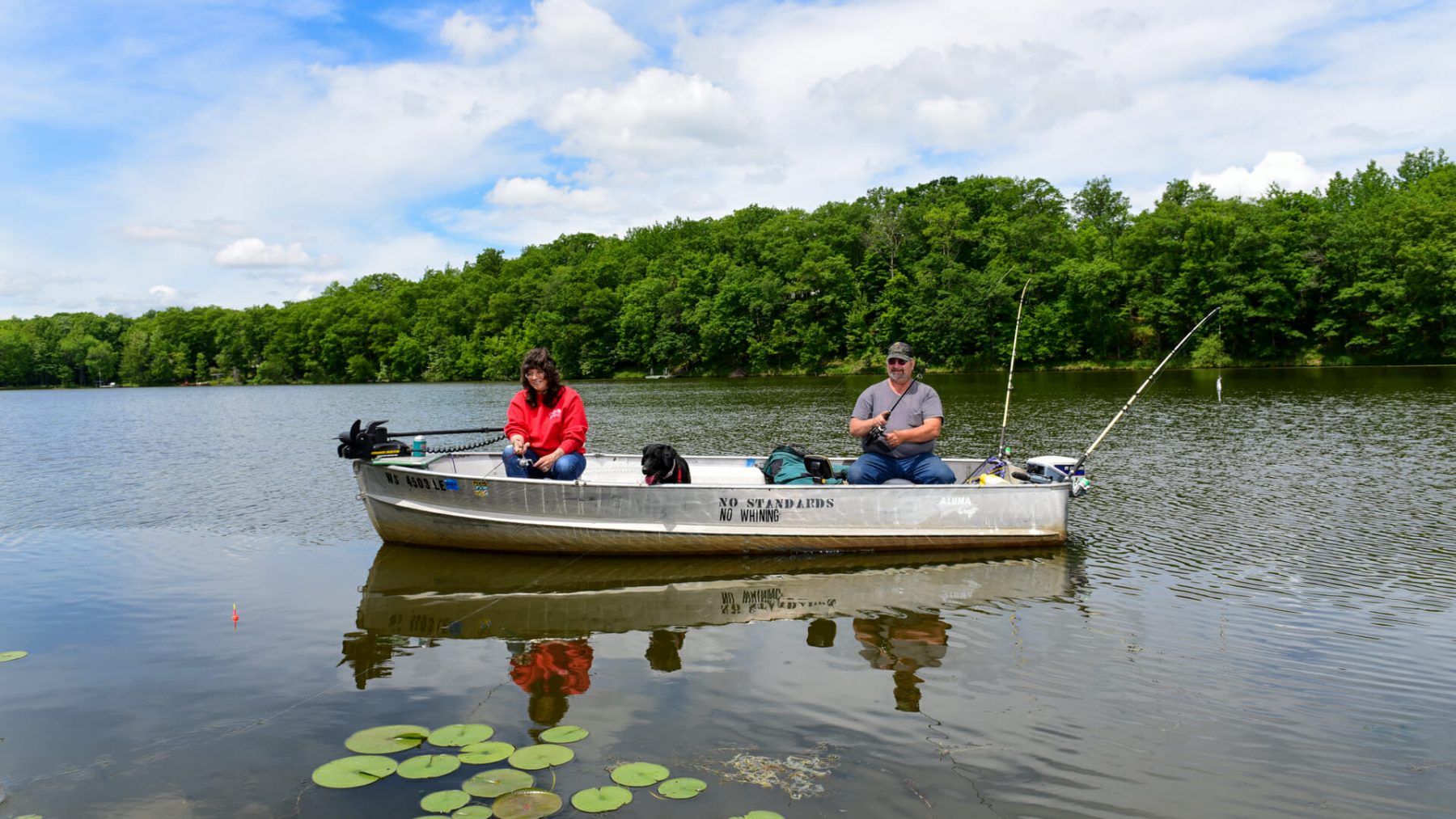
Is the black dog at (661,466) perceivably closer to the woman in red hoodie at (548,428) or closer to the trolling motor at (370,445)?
the woman in red hoodie at (548,428)

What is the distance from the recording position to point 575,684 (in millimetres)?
6168

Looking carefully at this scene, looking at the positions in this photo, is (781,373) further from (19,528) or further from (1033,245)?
(19,528)

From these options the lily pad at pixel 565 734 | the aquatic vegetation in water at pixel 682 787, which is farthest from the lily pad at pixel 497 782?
the aquatic vegetation in water at pixel 682 787

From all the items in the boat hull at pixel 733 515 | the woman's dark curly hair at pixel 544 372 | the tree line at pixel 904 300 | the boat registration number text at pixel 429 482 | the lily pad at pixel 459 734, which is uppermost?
the tree line at pixel 904 300

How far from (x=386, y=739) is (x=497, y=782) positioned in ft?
3.65

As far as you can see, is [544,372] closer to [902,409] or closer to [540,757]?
[902,409]

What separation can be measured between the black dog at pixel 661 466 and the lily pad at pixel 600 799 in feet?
19.0

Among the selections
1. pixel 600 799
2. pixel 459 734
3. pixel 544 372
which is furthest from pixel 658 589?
pixel 600 799

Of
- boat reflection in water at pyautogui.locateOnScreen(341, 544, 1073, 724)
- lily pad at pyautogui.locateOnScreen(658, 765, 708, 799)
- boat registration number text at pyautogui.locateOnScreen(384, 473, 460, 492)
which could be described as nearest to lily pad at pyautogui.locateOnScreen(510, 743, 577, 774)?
boat reflection in water at pyautogui.locateOnScreen(341, 544, 1073, 724)

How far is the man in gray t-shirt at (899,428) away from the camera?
382 inches

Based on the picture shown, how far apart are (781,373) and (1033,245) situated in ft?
86.8

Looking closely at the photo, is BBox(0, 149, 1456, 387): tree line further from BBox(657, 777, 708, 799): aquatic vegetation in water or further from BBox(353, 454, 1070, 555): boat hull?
BBox(657, 777, 708, 799): aquatic vegetation in water

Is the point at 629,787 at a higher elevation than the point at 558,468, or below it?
below

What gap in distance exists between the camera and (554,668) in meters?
6.53
